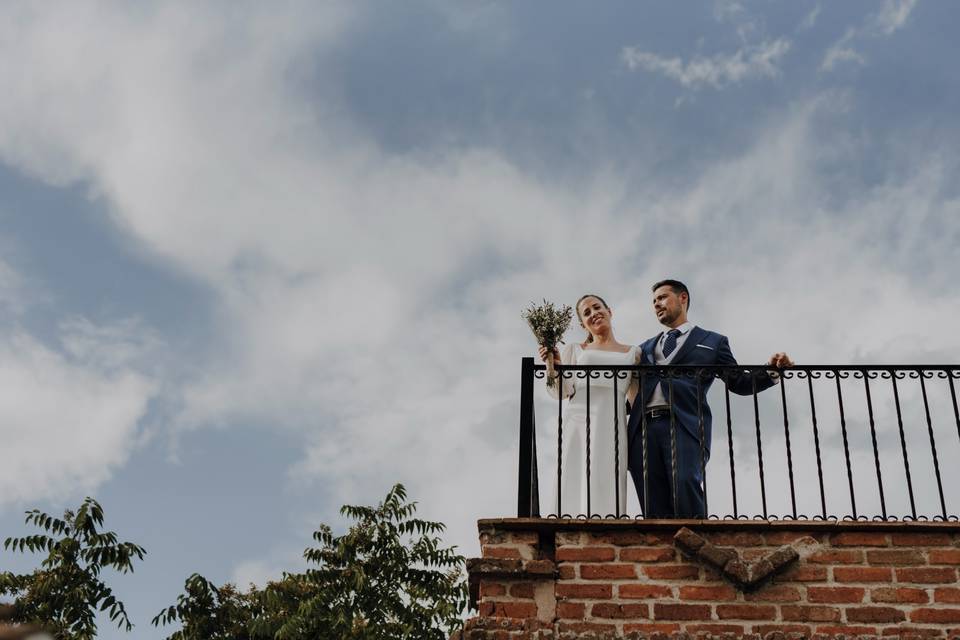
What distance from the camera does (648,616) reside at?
17.0ft

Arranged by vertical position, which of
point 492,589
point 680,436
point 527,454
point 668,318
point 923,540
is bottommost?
point 492,589

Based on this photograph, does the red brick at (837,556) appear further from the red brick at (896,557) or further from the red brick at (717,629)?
the red brick at (717,629)

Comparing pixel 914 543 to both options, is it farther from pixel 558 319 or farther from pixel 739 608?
pixel 558 319

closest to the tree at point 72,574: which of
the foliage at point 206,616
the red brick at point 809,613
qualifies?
the foliage at point 206,616

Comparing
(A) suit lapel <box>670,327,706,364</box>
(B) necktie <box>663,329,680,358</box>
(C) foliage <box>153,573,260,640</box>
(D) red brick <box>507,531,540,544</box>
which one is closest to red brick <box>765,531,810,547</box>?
(D) red brick <box>507,531,540,544</box>

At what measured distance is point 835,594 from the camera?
5.17m

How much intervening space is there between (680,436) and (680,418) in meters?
0.12

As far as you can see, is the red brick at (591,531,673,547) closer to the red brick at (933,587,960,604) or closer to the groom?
the groom

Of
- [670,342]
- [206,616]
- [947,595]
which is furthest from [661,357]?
[206,616]

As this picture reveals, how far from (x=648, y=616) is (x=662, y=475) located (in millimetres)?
1179

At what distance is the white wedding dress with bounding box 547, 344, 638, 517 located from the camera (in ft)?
20.6

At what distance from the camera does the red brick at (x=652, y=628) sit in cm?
513

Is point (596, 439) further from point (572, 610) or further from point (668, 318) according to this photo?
point (572, 610)

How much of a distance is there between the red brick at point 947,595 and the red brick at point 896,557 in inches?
6.4
